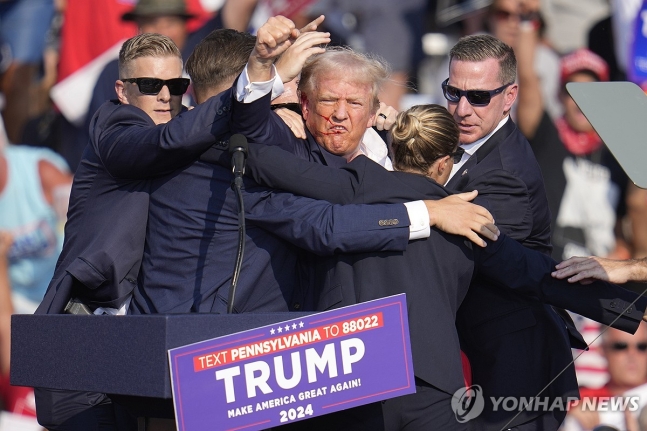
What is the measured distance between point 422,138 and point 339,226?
414 millimetres

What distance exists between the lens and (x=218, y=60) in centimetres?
312

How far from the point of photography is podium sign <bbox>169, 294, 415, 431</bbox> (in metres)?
2.36

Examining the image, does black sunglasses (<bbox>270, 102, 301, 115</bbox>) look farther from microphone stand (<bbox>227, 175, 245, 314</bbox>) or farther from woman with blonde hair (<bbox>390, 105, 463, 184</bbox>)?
microphone stand (<bbox>227, 175, 245, 314</bbox>)

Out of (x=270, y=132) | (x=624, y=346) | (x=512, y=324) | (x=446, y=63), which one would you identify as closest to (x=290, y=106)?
(x=270, y=132)

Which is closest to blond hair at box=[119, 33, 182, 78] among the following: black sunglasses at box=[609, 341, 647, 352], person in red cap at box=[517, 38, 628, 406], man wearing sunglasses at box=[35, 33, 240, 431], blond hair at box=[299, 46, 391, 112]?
man wearing sunglasses at box=[35, 33, 240, 431]

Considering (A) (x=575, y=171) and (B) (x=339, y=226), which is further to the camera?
(A) (x=575, y=171)

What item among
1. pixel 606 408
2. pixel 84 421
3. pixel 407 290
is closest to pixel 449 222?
pixel 407 290

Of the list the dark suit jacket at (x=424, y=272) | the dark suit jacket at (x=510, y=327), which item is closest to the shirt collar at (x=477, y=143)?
the dark suit jacket at (x=510, y=327)

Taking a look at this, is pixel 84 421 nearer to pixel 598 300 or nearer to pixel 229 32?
pixel 229 32

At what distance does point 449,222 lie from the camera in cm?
280

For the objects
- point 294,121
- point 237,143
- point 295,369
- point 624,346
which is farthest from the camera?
point 624,346

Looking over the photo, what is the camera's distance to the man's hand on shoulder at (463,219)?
2801 mm

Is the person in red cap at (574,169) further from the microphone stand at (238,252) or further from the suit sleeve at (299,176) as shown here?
the microphone stand at (238,252)

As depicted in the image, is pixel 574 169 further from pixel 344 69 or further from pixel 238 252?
pixel 238 252
